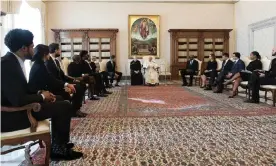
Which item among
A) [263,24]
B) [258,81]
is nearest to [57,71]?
[258,81]

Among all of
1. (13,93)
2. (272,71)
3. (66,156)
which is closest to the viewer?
(13,93)

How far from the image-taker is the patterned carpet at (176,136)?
341 cm

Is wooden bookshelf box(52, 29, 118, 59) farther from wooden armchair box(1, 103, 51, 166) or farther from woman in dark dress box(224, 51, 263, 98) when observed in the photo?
wooden armchair box(1, 103, 51, 166)

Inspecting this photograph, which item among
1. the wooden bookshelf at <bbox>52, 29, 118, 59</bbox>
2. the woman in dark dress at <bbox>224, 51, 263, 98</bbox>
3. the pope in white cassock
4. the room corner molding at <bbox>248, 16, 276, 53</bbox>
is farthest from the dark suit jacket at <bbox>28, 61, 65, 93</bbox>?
the wooden bookshelf at <bbox>52, 29, 118, 59</bbox>

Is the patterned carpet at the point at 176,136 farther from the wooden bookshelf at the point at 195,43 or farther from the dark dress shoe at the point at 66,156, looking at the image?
the wooden bookshelf at the point at 195,43

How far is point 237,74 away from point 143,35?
790cm

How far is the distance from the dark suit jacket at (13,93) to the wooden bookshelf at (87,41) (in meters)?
13.3

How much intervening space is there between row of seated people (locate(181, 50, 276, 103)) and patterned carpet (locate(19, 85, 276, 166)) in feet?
3.40

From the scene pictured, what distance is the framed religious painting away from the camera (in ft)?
53.2

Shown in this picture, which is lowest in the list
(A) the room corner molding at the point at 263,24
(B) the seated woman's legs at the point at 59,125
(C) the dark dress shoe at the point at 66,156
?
(C) the dark dress shoe at the point at 66,156

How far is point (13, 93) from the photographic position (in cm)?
268

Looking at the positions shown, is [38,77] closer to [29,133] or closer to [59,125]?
[59,125]

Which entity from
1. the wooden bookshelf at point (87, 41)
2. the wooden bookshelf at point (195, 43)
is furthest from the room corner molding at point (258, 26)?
the wooden bookshelf at point (87, 41)

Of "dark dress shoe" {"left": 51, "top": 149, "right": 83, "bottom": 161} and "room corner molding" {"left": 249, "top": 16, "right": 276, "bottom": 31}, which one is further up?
"room corner molding" {"left": 249, "top": 16, "right": 276, "bottom": 31}
